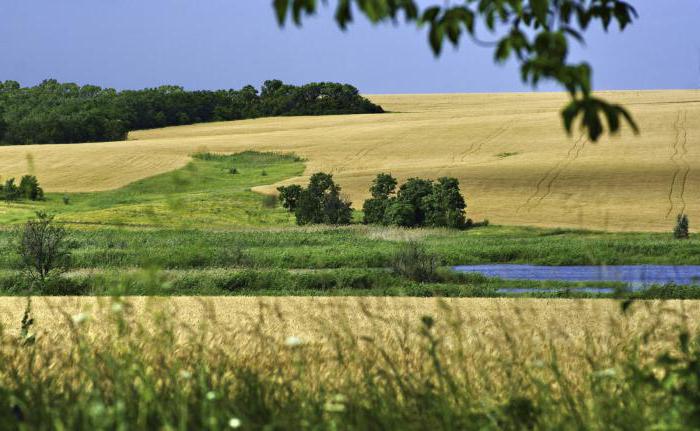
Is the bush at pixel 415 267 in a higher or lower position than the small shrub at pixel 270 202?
higher

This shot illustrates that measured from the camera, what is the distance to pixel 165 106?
115500 mm

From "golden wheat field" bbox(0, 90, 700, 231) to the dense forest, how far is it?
493 centimetres

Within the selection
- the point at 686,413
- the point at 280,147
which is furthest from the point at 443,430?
the point at 280,147

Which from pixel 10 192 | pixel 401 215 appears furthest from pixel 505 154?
pixel 10 192

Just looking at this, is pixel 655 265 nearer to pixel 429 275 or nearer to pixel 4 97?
pixel 429 275

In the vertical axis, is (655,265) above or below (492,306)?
below

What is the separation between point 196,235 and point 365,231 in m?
7.25

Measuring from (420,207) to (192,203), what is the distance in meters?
14.0

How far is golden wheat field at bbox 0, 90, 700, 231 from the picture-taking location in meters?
53.1

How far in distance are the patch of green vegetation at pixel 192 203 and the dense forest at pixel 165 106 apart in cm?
3062

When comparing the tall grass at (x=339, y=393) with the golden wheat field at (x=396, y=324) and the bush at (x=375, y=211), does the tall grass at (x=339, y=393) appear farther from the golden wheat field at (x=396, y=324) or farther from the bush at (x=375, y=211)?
the bush at (x=375, y=211)

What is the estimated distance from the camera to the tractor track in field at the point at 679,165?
173 feet

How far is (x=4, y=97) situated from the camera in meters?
124

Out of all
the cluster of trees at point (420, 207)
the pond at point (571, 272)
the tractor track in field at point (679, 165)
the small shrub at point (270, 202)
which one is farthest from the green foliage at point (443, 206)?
the pond at point (571, 272)
